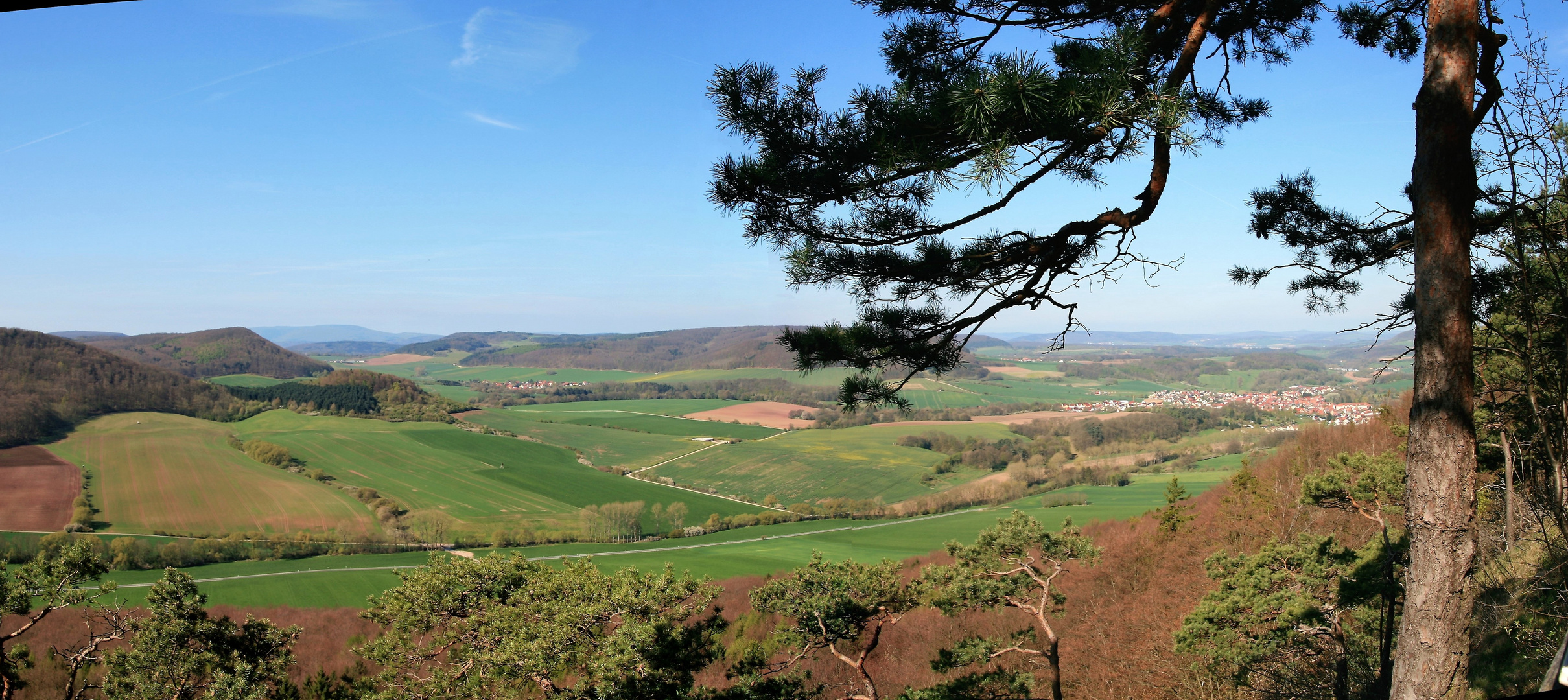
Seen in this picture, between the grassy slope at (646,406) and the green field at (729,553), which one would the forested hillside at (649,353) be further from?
the green field at (729,553)

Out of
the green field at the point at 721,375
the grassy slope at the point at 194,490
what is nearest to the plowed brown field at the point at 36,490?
the grassy slope at the point at 194,490

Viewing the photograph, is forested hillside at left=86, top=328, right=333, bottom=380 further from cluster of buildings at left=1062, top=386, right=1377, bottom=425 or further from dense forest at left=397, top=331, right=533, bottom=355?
cluster of buildings at left=1062, top=386, right=1377, bottom=425

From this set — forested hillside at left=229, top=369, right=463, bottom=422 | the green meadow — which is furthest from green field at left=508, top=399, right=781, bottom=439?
the green meadow

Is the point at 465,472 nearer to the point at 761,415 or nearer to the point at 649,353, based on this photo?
the point at 761,415

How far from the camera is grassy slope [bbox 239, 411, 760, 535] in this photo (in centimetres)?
3709

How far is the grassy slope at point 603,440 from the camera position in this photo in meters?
49.9

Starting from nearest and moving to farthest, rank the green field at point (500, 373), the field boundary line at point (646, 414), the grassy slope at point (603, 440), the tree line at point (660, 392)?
1. the grassy slope at point (603, 440)
2. the field boundary line at point (646, 414)
3. the tree line at point (660, 392)
4. the green field at point (500, 373)

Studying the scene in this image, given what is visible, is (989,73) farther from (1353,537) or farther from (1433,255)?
(1353,537)

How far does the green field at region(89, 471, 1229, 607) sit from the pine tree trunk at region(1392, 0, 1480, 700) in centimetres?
2271

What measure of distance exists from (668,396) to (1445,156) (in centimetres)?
8196

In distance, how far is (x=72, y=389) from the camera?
49.4m

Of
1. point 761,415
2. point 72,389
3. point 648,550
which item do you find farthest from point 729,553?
point 72,389

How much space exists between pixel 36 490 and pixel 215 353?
68.3 metres

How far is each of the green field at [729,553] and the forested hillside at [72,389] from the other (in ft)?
85.7
